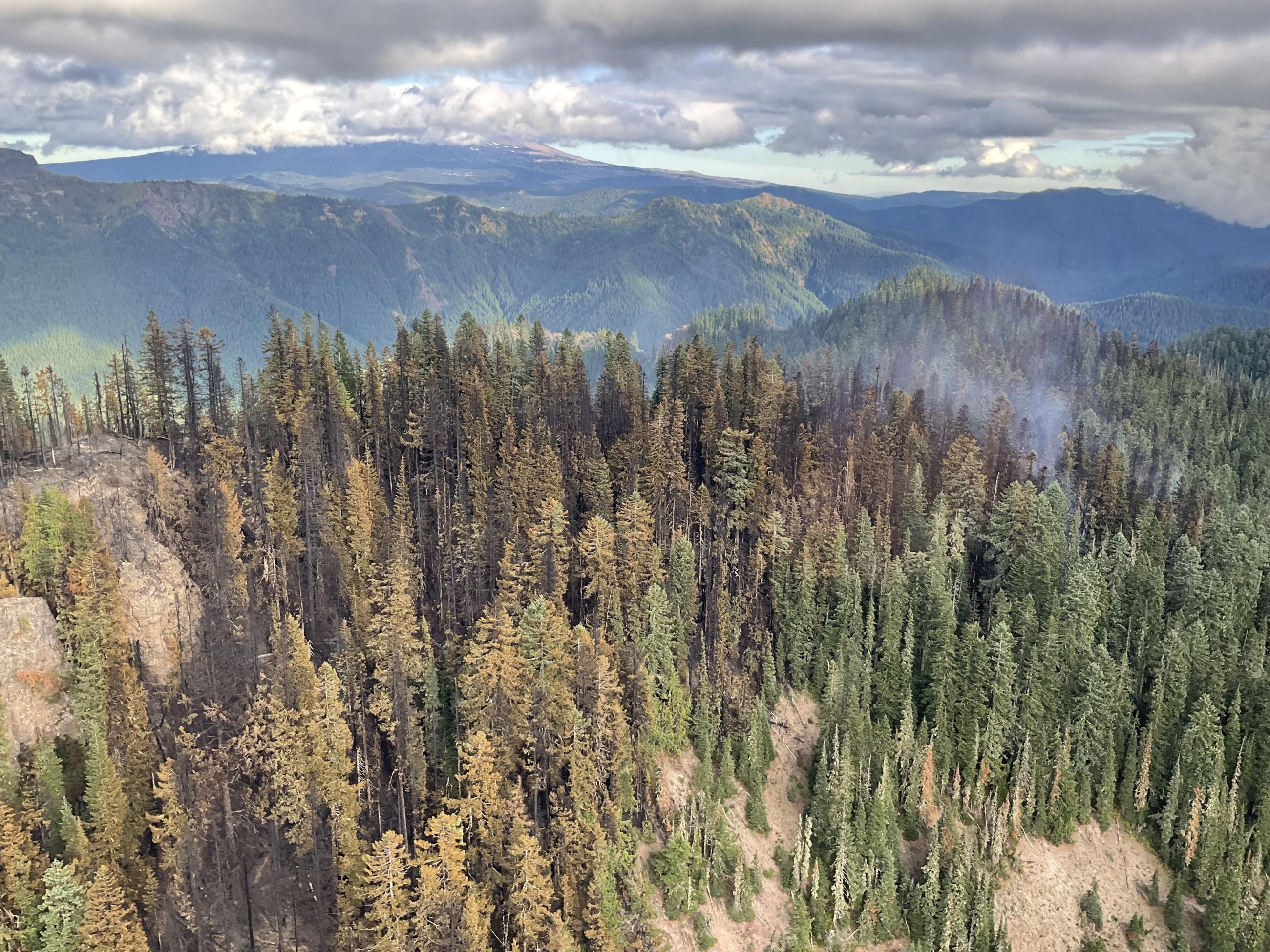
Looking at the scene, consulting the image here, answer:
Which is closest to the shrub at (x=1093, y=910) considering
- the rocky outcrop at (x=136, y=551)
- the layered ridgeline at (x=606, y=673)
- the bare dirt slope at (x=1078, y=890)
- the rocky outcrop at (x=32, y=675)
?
the layered ridgeline at (x=606, y=673)

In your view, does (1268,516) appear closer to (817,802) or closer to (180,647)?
(817,802)

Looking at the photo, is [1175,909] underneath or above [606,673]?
underneath

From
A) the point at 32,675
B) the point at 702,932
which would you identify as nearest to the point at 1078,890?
the point at 702,932

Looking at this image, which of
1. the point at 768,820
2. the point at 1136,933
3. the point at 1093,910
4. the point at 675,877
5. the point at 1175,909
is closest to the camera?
the point at 675,877

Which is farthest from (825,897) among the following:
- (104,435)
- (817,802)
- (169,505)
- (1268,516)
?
(1268,516)

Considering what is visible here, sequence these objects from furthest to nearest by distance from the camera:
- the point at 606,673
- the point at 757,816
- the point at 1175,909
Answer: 1. the point at 1175,909
2. the point at 757,816
3. the point at 606,673

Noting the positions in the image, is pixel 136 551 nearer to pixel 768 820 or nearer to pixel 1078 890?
pixel 768 820
